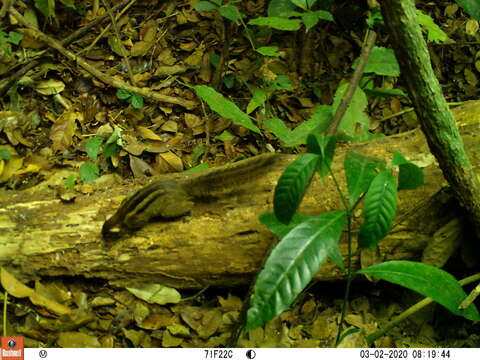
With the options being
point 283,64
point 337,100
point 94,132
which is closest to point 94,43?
point 94,132

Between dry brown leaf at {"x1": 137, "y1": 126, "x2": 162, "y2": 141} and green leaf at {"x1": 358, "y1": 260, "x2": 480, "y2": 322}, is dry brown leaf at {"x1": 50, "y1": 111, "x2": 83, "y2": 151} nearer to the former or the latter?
dry brown leaf at {"x1": 137, "y1": 126, "x2": 162, "y2": 141}

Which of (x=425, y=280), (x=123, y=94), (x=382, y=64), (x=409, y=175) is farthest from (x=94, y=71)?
(x=425, y=280)

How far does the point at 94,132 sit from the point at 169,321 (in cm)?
139

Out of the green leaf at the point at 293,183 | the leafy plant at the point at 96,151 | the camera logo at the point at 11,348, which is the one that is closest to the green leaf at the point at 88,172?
the leafy plant at the point at 96,151

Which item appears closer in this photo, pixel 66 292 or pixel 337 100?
pixel 66 292

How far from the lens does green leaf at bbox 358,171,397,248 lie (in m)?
1.45

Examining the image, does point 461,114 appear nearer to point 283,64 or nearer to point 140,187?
point 283,64

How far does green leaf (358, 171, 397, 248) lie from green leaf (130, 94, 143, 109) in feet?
6.48

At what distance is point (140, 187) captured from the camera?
7.88 ft

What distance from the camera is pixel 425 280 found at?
1.61 m

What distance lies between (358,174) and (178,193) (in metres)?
0.93

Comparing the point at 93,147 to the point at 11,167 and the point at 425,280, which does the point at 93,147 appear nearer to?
the point at 11,167

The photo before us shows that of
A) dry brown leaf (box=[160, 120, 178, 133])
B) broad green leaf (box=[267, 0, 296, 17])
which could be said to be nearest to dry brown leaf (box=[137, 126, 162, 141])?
dry brown leaf (box=[160, 120, 178, 133])

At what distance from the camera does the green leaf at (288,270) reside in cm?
126
